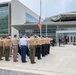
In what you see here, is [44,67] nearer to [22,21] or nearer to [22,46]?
[22,46]

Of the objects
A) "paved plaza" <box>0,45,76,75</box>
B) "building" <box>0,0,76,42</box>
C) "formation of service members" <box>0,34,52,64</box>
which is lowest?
"paved plaza" <box>0,45,76,75</box>

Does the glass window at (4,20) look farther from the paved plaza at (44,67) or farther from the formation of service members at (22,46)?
the paved plaza at (44,67)

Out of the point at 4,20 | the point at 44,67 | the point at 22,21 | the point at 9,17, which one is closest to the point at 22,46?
the point at 44,67

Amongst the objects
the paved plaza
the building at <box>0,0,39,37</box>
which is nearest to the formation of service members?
the paved plaza

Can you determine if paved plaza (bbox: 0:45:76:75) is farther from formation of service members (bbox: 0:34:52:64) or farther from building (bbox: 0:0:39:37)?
building (bbox: 0:0:39:37)

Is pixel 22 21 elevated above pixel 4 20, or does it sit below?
above

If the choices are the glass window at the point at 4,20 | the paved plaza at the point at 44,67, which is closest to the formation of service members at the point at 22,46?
the paved plaza at the point at 44,67

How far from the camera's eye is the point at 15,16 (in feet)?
214

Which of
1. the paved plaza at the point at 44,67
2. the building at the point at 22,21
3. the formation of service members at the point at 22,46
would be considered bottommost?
the paved plaza at the point at 44,67

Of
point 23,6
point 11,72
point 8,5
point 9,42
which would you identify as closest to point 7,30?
point 8,5

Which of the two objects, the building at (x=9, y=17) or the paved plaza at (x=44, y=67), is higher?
the building at (x=9, y=17)

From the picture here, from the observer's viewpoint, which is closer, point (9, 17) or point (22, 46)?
point (22, 46)

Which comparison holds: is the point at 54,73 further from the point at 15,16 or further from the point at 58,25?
the point at 15,16

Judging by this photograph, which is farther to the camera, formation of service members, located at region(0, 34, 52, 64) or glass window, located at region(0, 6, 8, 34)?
glass window, located at region(0, 6, 8, 34)
